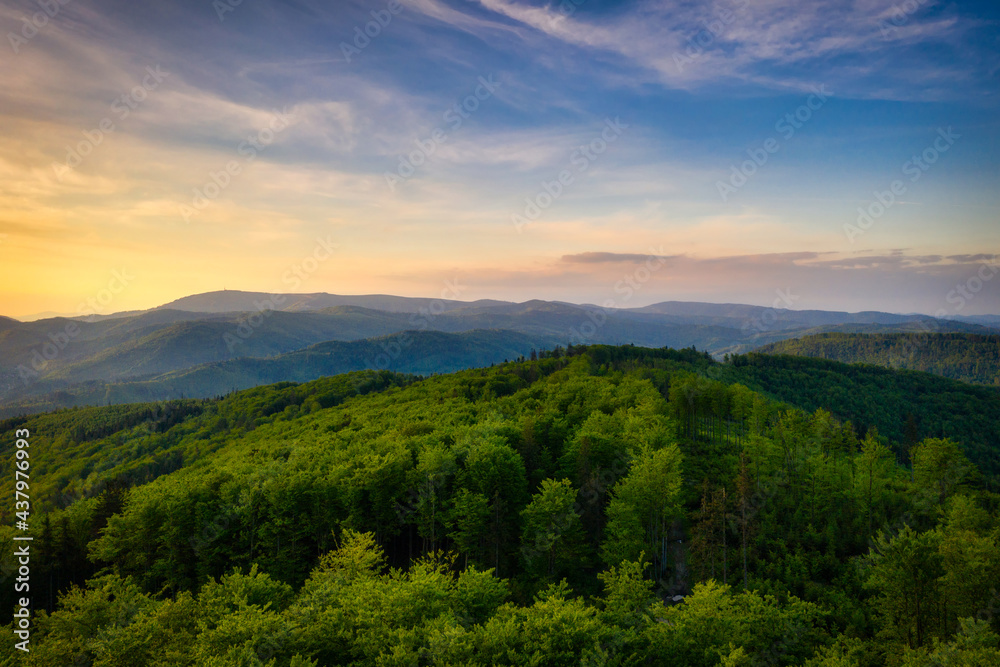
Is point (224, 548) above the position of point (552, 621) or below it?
below

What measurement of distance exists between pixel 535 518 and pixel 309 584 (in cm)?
2364

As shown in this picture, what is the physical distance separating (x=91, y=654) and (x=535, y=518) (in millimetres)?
39301

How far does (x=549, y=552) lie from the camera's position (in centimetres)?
5647

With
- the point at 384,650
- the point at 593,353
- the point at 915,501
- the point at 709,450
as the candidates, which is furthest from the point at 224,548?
the point at 593,353

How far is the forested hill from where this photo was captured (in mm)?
33719

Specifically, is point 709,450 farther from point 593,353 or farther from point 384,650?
point 593,353

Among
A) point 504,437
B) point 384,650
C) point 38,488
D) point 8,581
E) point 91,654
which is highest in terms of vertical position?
point 504,437

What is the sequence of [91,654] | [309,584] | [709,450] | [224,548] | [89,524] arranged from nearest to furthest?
[91,654]
[309,584]
[224,548]
[89,524]
[709,450]

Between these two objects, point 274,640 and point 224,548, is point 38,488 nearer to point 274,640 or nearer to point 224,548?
point 224,548

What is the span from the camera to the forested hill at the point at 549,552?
111 ft

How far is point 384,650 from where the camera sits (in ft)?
108

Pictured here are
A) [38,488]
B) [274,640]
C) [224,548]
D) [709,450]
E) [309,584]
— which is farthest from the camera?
[38,488]

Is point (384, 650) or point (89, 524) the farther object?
point (89, 524)

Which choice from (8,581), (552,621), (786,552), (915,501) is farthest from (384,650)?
(915,501)
